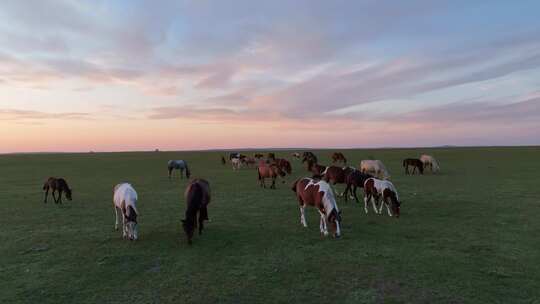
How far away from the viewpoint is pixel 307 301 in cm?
619

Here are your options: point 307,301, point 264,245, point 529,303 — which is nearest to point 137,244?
point 264,245

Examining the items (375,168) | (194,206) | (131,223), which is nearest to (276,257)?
(194,206)

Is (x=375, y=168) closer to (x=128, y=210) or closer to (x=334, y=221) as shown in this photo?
(x=334, y=221)

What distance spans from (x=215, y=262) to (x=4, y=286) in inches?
179

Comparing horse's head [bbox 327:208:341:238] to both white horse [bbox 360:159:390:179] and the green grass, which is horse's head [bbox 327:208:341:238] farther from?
white horse [bbox 360:159:390:179]

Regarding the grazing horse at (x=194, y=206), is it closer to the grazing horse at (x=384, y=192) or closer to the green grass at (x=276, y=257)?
the green grass at (x=276, y=257)

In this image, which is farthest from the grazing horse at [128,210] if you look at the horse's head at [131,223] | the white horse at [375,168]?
the white horse at [375,168]

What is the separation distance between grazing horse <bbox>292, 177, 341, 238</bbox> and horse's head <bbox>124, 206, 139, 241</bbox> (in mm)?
5560

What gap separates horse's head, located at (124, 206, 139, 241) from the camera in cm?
986

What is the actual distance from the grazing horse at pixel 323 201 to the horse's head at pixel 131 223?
5560mm

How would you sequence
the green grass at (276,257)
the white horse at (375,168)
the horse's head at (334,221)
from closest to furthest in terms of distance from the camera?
1. the green grass at (276,257)
2. the horse's head at (334,221)
3. the white horse at (375,168)

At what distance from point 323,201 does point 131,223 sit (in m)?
6.06

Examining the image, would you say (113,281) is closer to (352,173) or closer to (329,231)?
(329,231)

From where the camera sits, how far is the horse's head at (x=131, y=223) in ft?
32.3
